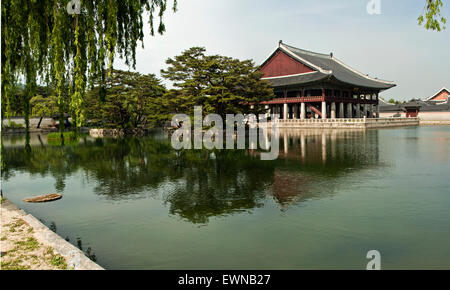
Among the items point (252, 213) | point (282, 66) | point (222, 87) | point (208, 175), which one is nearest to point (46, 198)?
point (208, 175)

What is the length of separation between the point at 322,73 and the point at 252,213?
4601 cm

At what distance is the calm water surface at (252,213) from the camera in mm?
5973

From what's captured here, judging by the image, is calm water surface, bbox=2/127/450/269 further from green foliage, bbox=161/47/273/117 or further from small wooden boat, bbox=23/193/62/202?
green foliage, bbox=161/47/273/117

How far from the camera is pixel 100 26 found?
676 centimetres

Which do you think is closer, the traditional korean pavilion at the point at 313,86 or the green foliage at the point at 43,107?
the traditional korean pavilion at the point at 313,86

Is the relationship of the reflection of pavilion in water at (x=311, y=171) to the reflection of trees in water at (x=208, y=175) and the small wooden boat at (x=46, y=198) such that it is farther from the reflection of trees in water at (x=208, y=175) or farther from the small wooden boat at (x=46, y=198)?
the small wooden boat at (x=46, y=198)

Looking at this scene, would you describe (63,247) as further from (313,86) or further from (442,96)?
(442,96)

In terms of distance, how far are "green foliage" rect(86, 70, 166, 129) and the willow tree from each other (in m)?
35.1

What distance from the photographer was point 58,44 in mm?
6234

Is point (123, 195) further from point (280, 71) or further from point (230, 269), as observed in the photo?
point (280, 71)

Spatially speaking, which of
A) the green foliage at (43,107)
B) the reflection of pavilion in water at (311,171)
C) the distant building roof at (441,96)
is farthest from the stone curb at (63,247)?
the distant building roof at (441,96)

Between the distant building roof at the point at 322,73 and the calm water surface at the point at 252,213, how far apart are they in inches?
Answer: 1437

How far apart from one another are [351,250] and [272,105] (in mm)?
52558
